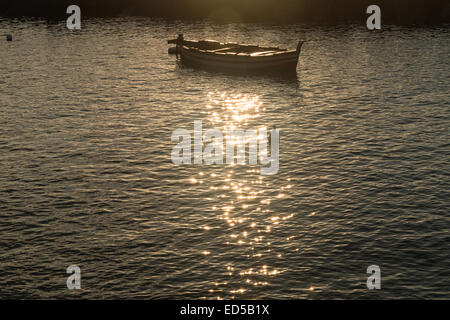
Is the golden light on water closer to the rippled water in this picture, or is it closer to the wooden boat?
the rippled water

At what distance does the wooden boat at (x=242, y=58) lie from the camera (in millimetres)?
74812

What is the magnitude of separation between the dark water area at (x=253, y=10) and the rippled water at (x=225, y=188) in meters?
47.1

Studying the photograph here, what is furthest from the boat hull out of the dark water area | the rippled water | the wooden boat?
the dark water area

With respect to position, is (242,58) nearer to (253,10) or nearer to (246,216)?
(246,216)

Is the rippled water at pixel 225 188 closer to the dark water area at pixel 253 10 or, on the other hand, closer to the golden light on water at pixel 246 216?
the golden light on water at pixel 246 216

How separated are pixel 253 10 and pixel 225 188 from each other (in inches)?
4007

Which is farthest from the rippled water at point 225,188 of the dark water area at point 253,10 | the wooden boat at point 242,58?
the dark water area at point 253,10

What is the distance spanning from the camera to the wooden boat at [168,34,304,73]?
245 ft

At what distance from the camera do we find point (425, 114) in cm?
5756

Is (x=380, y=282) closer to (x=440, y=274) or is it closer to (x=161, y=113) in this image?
(x=440, y=274)

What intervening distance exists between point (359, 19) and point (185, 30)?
1388 inches

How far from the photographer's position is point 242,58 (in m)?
75.7

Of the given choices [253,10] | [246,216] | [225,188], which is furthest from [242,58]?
[253,10]
